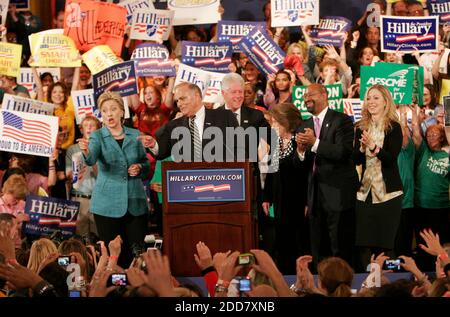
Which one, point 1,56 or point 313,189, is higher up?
point 1,56

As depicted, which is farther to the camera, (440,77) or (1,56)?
(1,56)

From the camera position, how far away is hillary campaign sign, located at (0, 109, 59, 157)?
9773 mm

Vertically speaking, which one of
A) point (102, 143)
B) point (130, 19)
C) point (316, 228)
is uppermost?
point (130, 19)

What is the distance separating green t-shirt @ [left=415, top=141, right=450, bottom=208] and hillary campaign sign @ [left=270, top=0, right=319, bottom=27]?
2.20 metres

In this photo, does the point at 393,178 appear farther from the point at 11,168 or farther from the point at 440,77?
the point at 11,168

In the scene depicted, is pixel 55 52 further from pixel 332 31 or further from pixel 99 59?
pixel 332 31

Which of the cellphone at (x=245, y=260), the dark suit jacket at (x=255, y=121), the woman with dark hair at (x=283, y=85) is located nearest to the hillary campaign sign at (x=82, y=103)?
the woman with dark hair at (x=283, y=85)

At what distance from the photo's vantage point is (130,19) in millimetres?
11578

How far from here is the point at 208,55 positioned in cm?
1034

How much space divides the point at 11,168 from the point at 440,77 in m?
3.95

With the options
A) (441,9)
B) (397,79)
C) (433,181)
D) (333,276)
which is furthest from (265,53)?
(333,276)
